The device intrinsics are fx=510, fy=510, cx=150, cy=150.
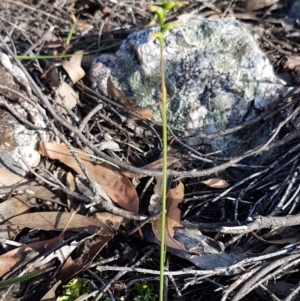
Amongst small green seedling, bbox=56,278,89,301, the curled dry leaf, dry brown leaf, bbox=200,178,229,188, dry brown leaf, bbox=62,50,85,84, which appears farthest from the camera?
dry brown leaf, bbox=62,50,85,84

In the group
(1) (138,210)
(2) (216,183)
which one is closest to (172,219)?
(1) (138,210)

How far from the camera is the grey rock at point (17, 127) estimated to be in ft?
6.03

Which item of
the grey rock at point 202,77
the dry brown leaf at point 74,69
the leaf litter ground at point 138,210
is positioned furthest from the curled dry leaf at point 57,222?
the dry brown leaf at point 74,69

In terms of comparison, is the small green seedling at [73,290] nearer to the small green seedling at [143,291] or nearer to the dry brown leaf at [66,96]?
the small green seedling at [143,291]

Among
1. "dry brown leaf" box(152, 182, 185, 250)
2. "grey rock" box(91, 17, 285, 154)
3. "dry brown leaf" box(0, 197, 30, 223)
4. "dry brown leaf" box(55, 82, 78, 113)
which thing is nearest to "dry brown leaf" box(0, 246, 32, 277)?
"dry brown leaf" box(0, 197, 30, 223)

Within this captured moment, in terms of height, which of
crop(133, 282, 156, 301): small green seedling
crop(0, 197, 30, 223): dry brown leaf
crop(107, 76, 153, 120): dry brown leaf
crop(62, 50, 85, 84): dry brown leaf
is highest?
crop(62, 50, 85, 84): dry brown leaf

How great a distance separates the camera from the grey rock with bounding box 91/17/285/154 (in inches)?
80.8

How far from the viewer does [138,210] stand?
5.95 ft

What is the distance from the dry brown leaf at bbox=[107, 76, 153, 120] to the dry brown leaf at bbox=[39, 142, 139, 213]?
0.28 m

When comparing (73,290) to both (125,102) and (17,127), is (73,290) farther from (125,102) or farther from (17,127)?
(125,102)

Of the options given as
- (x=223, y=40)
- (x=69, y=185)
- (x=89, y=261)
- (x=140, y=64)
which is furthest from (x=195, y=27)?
(x=89, y=261)

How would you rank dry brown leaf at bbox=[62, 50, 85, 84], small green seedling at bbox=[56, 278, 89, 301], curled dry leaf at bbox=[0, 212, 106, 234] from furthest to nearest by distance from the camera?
dry brown leaf at bbox=[62, 50, 85, 84], curled dry leaf at bbox=[0, 212, 106, 234], small green seedling at bbox=[56, 278, 89, 301]

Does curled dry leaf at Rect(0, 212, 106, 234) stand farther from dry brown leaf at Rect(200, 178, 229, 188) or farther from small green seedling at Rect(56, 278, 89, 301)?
dry brown leaf at Rect(200, 178, 229, 188)

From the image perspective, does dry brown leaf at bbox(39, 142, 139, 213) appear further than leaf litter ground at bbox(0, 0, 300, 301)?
Yes
